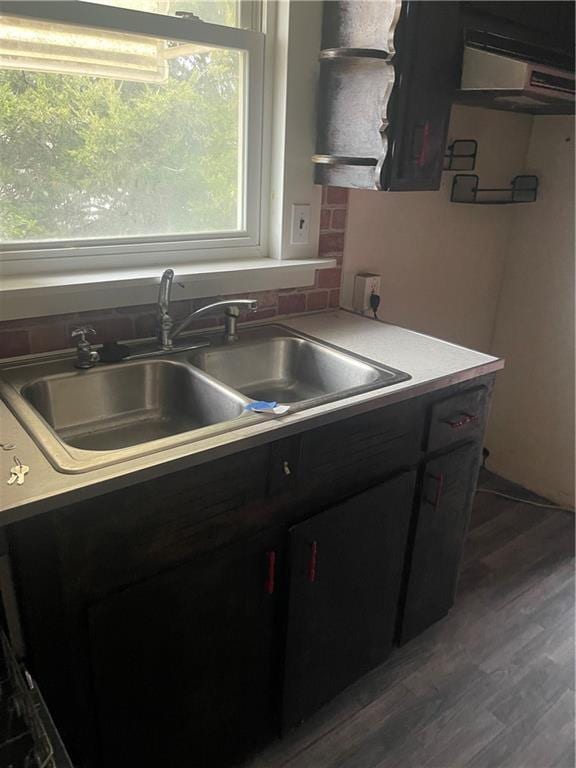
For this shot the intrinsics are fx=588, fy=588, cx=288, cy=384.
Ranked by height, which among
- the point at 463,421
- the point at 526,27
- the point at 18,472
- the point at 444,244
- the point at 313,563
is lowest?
the point at 313,563

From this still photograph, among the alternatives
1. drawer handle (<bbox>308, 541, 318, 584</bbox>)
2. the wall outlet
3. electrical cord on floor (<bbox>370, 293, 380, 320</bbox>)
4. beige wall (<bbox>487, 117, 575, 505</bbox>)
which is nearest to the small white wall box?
electrical cord on floor (<bbox>370, 293, 380, 320</bbox>)

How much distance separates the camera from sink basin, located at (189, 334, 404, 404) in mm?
1575

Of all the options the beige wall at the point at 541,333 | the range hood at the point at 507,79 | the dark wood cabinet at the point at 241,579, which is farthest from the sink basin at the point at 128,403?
the beige wall at the point at 541,333

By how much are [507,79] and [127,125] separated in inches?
38.2

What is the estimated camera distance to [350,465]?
1.37 m

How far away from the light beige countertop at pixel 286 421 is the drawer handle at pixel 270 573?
279mm

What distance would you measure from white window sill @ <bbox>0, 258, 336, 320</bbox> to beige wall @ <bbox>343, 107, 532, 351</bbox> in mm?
253

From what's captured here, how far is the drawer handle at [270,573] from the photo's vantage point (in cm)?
126

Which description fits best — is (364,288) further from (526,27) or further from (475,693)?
(475,693)

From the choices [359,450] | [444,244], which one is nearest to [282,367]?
[359,450]

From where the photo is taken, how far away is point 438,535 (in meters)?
1.69

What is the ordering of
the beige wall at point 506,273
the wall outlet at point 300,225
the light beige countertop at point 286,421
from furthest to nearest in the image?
the beige wall at point 506,273 → the wall outlet at point 300,225 → the light beige countertop at point 286,421

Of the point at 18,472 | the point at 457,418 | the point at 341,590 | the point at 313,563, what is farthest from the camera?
the point at 457,418

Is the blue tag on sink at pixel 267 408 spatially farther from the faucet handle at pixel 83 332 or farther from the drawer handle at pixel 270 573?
the faucet handle at pixel 83 332
